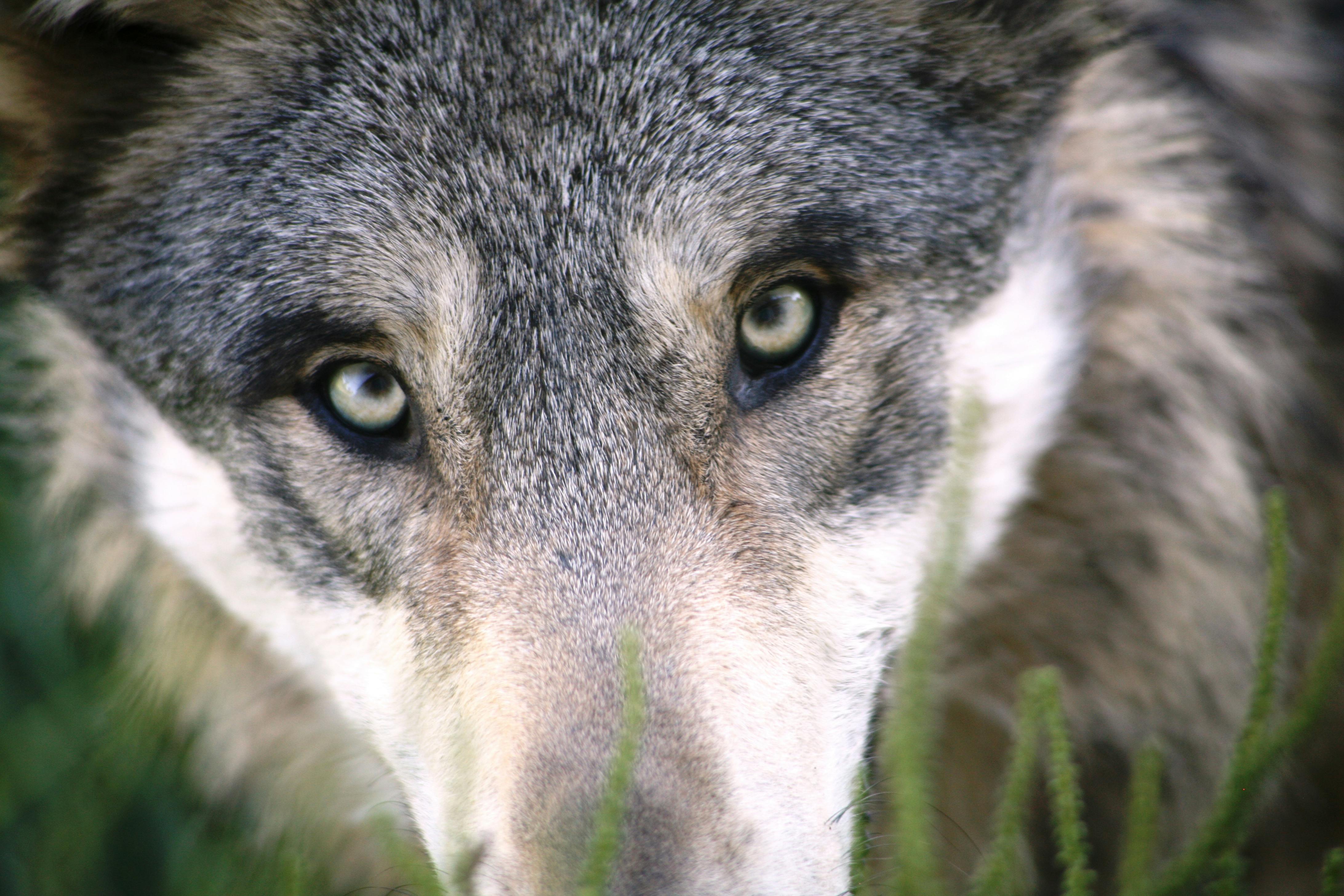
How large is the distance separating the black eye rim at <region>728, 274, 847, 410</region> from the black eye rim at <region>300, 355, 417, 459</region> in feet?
1.80

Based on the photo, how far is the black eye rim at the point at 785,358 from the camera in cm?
181

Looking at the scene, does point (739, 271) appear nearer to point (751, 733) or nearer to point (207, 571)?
point (751, 733)

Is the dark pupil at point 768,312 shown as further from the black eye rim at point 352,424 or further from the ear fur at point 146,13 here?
the ear fur at point 146,13

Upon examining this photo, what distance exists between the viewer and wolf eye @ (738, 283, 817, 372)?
181cm

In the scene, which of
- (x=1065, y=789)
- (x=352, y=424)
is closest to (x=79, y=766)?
(x=352, y=424)

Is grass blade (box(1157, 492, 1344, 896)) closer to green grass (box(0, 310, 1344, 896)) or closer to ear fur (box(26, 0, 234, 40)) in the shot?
green grass (box(0, 310, 1344, 896))

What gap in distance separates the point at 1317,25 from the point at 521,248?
1.64 metres

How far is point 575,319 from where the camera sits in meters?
1.75

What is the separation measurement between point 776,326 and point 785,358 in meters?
0.05

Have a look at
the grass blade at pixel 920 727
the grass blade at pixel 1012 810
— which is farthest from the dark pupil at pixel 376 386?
the grass blade at pixel 1012 810

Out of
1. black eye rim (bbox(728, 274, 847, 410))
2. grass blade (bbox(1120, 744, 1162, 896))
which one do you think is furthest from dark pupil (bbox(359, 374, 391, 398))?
grass blade (bbox(1120, 744, 1162, 896))

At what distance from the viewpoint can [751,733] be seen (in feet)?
5.03

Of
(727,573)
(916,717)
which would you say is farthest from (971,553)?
(916,717)

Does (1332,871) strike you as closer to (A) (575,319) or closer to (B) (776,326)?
(B) (776,326)
